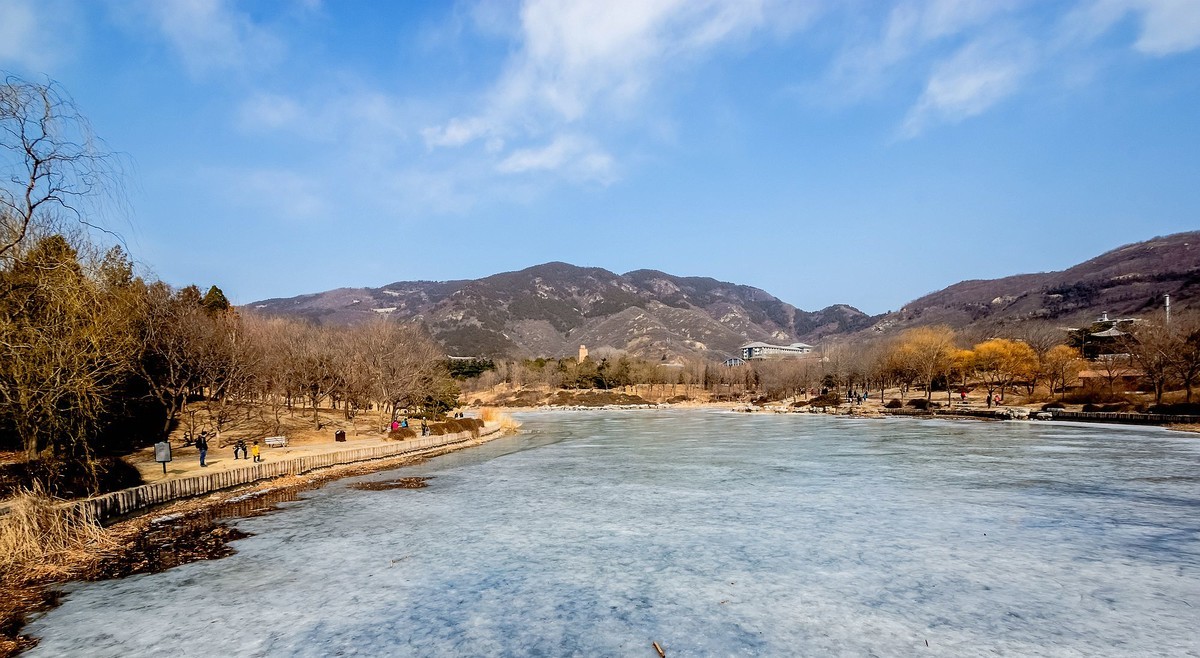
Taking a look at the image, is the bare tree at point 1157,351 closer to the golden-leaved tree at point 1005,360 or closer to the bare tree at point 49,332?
the golden-leaved tree at point 1005,360

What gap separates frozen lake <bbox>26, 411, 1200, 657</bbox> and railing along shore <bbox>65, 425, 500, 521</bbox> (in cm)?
328

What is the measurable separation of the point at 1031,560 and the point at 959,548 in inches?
49.6

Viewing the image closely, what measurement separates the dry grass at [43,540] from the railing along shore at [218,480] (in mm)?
648

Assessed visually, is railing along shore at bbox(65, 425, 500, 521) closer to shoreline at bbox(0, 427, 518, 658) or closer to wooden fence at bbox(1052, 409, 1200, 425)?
shoreline at bbox(0, 427, 518, 658)

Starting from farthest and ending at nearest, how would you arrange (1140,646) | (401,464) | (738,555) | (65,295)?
(401,464) → (65,295) → (738,555) → (1140,646)

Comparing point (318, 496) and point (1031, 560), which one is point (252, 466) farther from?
point (1031, 560)

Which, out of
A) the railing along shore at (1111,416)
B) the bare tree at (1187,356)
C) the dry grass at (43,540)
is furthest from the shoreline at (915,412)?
the dry grass at (43,540)

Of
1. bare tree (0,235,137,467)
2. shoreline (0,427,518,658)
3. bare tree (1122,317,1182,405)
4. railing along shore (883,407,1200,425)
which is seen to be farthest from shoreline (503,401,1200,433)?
bare tree (0,235,137,467)

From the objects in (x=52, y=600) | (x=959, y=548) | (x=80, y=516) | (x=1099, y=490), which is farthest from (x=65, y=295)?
(x=1099, y=490)

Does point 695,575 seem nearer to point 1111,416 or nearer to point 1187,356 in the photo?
point 1111,416

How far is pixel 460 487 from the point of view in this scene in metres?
22.5

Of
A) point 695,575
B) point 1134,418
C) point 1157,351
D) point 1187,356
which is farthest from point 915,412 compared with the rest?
point 695,575

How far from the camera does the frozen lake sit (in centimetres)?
832

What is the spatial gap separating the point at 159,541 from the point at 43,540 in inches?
85.1
